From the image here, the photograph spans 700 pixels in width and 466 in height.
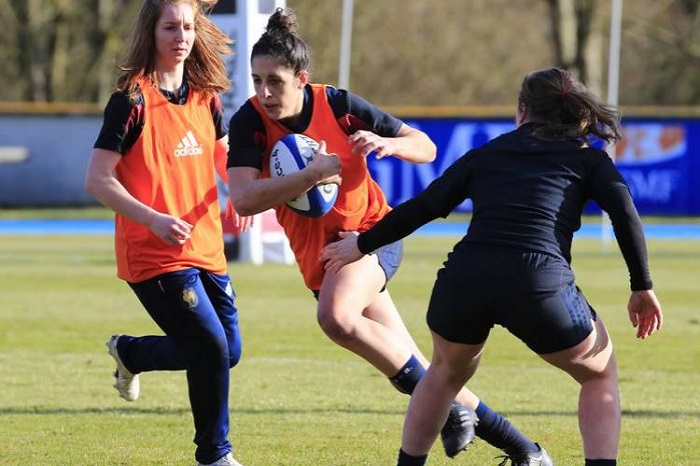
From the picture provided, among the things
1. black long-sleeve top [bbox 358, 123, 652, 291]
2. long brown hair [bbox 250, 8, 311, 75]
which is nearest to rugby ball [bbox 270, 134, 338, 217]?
long brown hair [bbox 250, 8, 311, 75]

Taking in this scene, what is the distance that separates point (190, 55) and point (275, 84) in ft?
1.59

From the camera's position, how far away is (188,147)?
584 cm

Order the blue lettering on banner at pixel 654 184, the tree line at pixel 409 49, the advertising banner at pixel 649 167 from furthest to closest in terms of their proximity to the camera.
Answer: the tree line at pixel 409 49 → the blue lettering on banner at pixel 654 184 → the advertising banner at pixel 649 167

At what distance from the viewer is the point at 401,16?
4003cm

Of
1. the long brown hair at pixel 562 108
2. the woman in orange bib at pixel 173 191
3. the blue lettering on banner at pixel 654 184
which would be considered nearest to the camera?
the long brown hair at pixel 562 108

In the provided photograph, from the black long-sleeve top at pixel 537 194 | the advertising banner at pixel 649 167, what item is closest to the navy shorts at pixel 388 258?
the black long-sleeve top at pixel 537 194

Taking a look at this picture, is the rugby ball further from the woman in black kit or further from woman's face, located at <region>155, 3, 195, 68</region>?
the woman in black kit

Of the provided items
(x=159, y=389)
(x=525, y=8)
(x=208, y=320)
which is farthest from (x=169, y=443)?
(x=525, y=8)

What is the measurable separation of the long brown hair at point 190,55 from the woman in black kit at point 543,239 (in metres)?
1.35

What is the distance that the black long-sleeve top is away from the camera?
487 cm

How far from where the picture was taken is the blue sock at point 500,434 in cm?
587

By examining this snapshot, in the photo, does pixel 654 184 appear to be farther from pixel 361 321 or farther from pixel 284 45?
pixel 284 45

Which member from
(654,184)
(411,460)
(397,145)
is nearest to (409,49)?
(654,184)

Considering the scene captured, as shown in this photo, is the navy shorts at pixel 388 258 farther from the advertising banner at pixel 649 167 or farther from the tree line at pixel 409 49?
the tree line at pixel 409 49
